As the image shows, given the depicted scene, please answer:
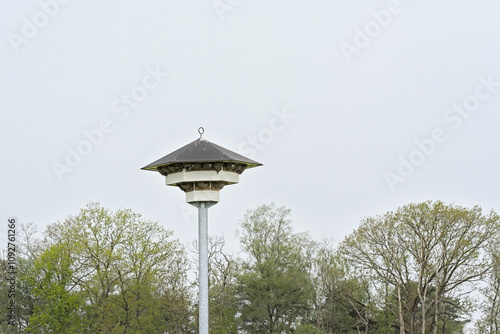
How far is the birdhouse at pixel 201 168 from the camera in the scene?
25.7ft

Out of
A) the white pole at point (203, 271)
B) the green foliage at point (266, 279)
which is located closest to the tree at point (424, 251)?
the green foliage at point (266, 279)

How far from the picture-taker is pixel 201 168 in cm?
789

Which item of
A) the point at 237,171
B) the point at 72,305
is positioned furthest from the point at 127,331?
the point at 237,171

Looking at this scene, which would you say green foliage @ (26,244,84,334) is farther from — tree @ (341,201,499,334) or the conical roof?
the conical roof

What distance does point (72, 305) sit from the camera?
28.2 m

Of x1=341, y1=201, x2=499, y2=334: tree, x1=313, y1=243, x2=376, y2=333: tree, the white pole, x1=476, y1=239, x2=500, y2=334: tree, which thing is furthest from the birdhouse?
x1=313, y1=243, x2=376, y2=333: tree

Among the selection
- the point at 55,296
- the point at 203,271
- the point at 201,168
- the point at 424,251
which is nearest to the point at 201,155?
the point at 201,168

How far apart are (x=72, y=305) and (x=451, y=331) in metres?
16.8

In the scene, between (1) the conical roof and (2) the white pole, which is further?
(2) the white pole

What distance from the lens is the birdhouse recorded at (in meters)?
7.82

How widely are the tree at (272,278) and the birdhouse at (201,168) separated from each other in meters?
24.4

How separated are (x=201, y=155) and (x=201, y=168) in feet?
0.53

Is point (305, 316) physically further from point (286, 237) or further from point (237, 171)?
point (237, 171)

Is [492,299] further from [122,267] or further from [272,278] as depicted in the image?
[122,267]
